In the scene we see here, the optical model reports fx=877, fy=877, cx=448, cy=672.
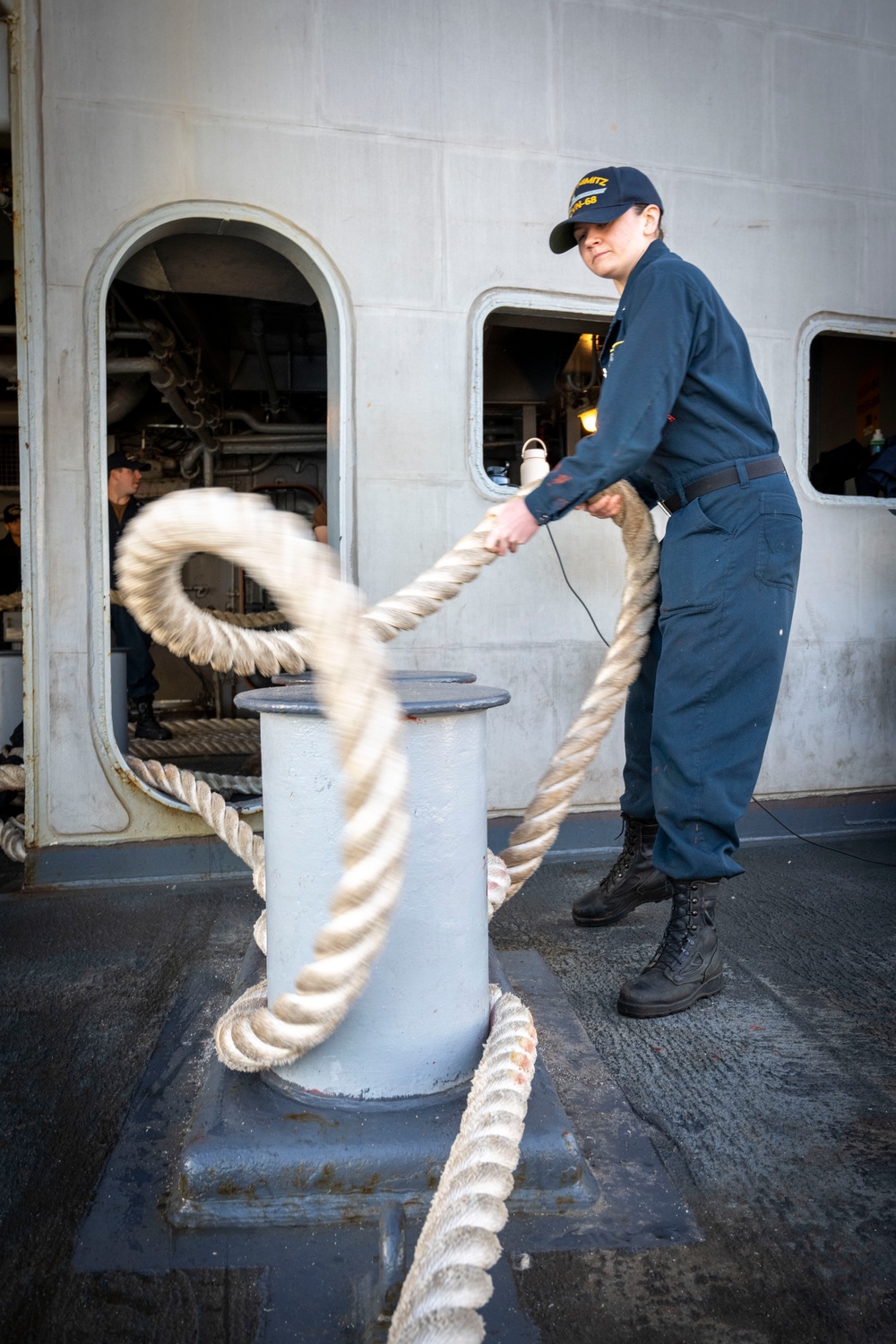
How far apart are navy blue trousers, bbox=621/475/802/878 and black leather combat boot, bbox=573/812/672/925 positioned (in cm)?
34

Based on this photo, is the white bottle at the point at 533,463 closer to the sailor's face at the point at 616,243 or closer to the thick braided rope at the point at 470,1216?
the sailor's face at the point at 616,243

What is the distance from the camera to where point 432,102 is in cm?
285

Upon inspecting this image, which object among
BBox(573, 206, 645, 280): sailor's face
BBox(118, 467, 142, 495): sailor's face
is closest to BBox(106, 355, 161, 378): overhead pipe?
BBox(118, 467, 142, 495): sailor's face

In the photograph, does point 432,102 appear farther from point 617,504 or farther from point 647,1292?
point 647,1292

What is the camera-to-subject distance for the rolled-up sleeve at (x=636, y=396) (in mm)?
1633

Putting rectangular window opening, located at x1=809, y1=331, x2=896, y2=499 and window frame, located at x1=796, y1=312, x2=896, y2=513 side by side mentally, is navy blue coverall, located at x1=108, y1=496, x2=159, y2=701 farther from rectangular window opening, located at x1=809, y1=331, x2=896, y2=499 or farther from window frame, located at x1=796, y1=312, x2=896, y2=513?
rectangular window opening, located at x1=809, y1=331, x2=896, y2=499

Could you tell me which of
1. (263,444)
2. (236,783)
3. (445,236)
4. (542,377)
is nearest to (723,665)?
(445,236)

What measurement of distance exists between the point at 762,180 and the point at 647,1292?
341 centimetres

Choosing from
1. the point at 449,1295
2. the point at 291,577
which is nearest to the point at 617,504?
the point at 291,577

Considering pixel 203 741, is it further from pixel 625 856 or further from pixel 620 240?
pixel 620 240

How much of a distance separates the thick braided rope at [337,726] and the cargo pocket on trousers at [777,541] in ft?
3.65

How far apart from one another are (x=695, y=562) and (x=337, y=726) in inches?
45.3

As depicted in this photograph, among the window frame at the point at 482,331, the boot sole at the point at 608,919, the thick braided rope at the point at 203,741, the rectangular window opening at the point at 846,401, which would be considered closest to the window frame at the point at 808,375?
the window frame at the point at 482,331

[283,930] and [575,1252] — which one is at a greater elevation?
[283,930]
